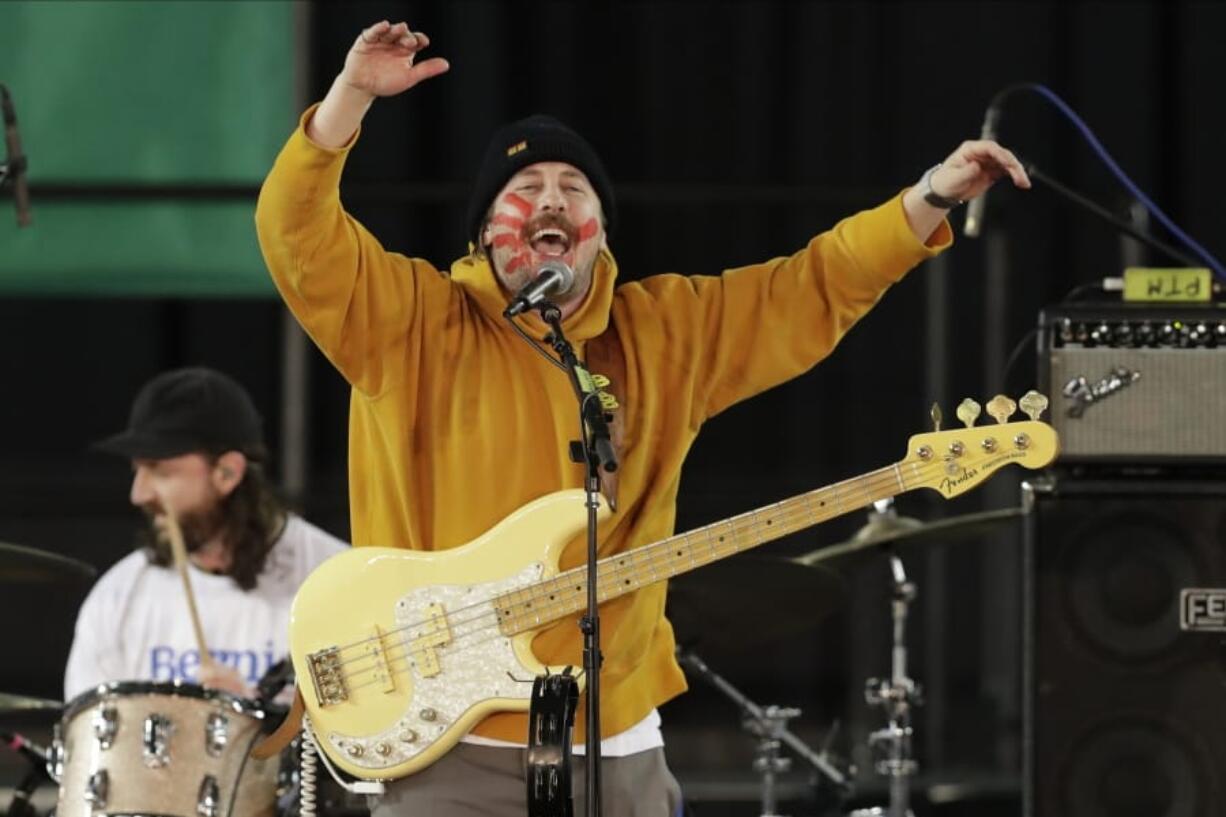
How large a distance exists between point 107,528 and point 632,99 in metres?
1.95

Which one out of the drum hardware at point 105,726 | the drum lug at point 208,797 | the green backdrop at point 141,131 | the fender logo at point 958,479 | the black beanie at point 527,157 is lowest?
the drum lug at point 208,797

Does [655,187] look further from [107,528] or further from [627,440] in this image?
[627,440]

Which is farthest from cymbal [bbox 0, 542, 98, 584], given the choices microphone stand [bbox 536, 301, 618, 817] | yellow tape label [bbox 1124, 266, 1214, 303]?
yellow tape label [bbox 1124, 266, 1214, 303]

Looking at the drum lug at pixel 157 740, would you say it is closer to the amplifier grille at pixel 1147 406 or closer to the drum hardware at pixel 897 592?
the drum hardware at pixel 897 592

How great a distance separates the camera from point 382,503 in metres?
3.56

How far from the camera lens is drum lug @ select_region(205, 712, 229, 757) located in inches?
163

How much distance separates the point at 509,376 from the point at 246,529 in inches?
65.4

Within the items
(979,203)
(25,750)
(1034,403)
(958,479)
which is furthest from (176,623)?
(1034,403)

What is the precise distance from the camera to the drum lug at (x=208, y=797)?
411cm

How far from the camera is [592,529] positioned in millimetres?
3238

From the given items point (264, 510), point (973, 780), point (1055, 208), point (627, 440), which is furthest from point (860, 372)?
point (627, 440)

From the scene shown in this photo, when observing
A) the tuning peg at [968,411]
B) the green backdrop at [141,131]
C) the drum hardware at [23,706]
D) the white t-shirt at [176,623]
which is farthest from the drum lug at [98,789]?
the green backdrop at [141,131]

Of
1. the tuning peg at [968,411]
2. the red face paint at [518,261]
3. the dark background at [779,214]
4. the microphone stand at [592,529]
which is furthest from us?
the dark background at [779,214]

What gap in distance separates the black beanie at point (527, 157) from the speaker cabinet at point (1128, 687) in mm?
1002
